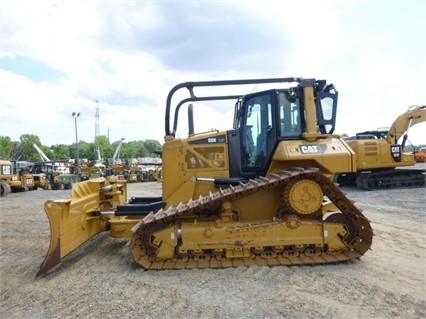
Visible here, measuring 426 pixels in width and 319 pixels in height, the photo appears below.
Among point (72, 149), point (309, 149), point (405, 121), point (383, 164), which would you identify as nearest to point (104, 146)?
point (72, 149)

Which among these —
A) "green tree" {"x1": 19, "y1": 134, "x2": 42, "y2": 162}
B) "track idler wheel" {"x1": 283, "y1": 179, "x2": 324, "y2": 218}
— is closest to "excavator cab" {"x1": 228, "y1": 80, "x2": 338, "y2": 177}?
"track idler wheel" {"x1": 283, "y1": 179, "x2": 324, "y2": 218}

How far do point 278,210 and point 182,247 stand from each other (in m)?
1.63

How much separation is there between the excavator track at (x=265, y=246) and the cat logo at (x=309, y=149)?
364mm

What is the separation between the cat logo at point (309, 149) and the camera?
17.7ft

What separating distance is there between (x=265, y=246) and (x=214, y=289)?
1204 millimetres

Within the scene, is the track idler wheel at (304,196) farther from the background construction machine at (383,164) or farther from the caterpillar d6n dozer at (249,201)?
the background construction machine at (383,164)

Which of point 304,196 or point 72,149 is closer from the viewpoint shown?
point 304,196

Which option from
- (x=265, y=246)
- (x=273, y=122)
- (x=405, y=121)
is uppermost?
(x=405, y=121)

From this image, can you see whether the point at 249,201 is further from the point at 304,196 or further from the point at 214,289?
the point at 214,289

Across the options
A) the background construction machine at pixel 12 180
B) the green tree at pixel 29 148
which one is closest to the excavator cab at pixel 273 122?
the background construction machine at pixel 12 180

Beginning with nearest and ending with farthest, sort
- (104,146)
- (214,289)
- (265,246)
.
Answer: (214,289)
(265,246)
(104,146)

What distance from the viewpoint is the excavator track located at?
195 inches

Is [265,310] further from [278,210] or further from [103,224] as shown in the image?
[103,224]

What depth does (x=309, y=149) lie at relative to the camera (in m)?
5.45
